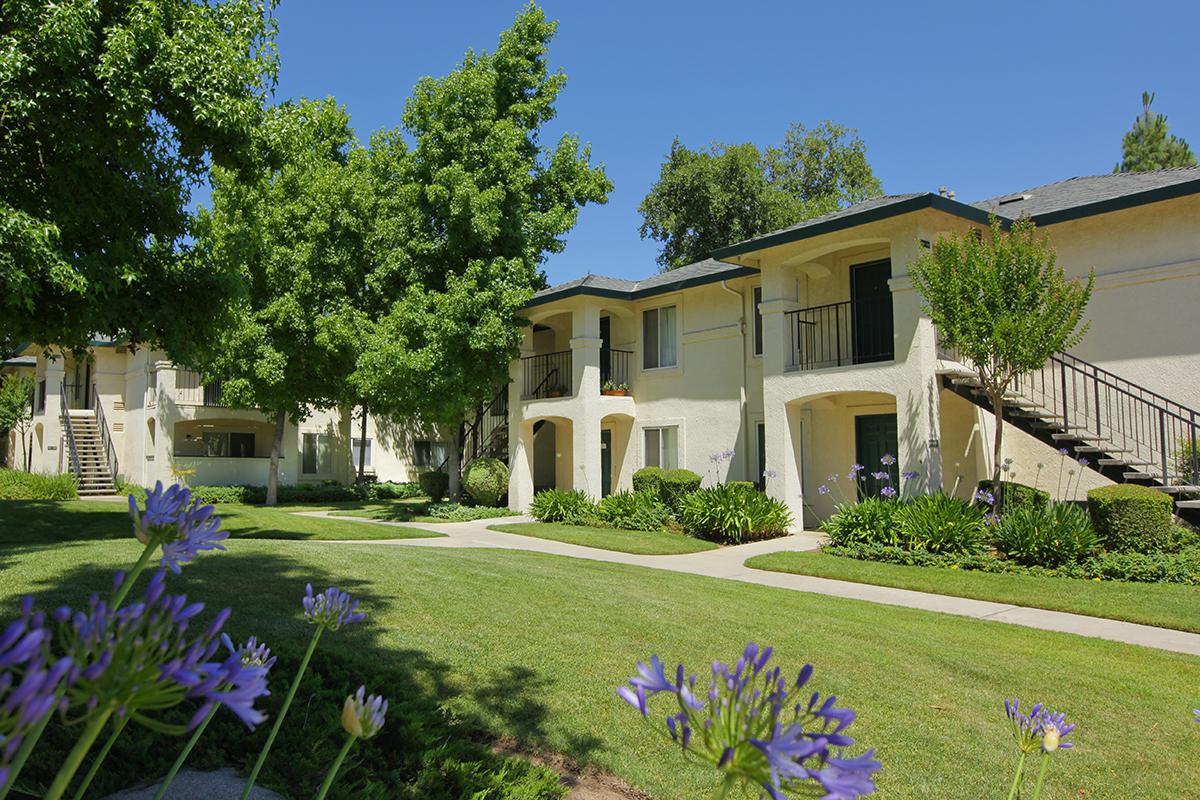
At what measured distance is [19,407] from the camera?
37156 mm

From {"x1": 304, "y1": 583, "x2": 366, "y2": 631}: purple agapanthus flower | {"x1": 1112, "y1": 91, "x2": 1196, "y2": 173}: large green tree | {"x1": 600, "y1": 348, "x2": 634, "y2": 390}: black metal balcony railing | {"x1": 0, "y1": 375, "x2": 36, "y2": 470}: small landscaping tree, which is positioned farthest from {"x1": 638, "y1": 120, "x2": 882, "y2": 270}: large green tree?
{"x1": 304, "y1": 583, "x2": 366, "y2": 631}: purple agapanthus flower

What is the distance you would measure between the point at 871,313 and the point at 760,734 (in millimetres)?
17666

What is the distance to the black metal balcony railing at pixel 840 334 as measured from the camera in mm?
17719

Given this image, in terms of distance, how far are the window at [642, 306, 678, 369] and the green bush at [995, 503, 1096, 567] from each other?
10.2 m

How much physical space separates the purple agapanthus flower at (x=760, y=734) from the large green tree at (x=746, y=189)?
36.8 metres

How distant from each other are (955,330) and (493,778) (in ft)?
37.6

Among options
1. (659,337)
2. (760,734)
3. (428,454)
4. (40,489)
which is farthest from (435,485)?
(760,734)

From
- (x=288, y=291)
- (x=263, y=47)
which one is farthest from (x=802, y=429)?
(x=288, y=291)

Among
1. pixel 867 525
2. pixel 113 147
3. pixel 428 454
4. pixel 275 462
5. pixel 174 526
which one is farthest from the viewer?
pixel 428 454

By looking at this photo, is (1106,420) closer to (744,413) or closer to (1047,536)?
(1047,536)

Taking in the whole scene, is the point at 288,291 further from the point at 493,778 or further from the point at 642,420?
the point at 493,778

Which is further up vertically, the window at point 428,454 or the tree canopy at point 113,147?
the tree canopy at point 113,147

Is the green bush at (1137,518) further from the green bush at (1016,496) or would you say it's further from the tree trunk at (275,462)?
the tree trunk at (275,462)

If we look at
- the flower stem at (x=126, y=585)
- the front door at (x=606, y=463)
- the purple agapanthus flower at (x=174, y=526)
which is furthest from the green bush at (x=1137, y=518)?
the flower stem at (x=126, y=585)
